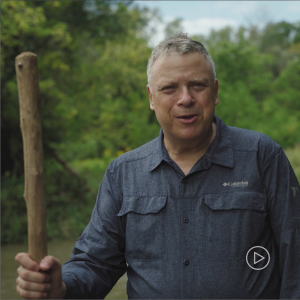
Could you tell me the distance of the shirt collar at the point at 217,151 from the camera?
8.75 ft

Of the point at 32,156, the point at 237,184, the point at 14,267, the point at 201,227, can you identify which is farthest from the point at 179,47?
the point at 14,267

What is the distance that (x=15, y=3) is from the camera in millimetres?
10695

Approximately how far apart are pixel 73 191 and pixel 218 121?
10.1m

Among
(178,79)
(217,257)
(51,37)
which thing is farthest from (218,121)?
(51,37)

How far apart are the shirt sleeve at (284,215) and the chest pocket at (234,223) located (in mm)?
63

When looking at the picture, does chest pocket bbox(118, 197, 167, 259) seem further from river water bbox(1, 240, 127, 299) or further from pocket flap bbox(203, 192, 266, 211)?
river water bbox(1, 240, 127, 299)

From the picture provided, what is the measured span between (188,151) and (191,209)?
342mm

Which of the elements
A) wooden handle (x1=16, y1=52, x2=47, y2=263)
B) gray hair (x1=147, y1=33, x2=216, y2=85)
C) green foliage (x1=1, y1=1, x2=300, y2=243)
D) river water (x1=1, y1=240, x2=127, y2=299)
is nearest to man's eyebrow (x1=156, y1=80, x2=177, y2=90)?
gray hair (x1=147, y1=33, x2=216, y2=85)

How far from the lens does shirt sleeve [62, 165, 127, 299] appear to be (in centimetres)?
273

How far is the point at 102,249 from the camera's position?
275 centimetres

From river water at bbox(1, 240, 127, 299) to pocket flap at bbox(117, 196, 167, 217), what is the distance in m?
4.59

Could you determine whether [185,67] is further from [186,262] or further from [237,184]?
[186,262]

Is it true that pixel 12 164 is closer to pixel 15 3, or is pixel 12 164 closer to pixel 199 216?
pixel 15 3

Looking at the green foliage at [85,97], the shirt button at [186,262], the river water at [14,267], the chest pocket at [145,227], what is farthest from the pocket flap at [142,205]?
the green foliage at [85,97]
